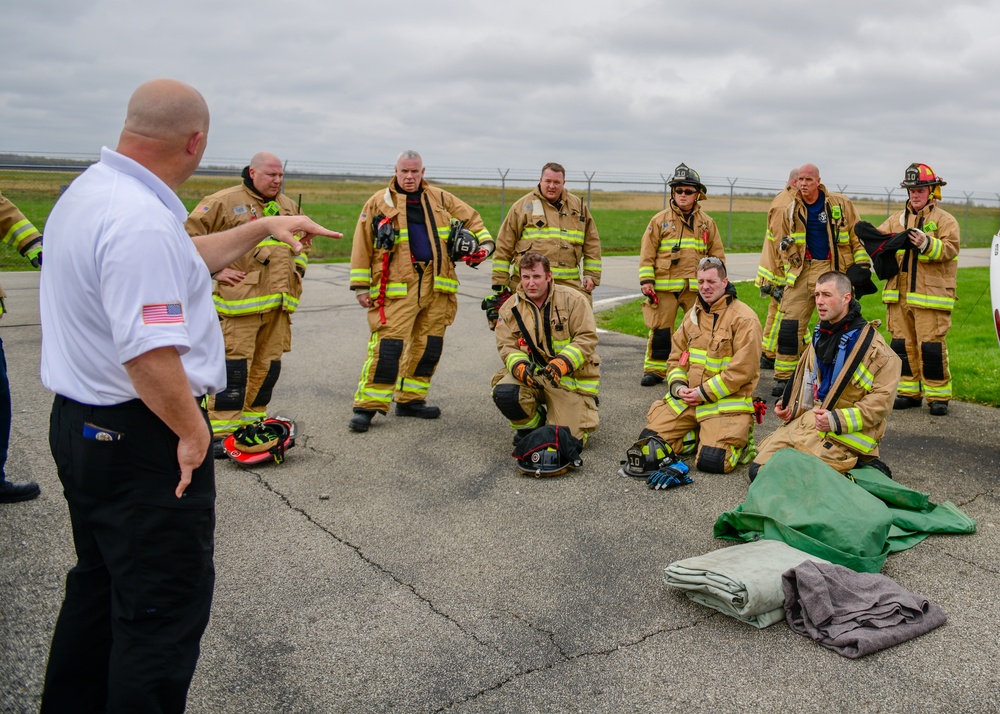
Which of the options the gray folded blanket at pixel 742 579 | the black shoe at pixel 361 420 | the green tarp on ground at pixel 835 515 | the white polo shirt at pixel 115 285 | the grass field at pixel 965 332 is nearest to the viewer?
the white polo shirt at pixel 115 285

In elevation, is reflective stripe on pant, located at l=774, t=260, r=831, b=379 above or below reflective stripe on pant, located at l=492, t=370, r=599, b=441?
above

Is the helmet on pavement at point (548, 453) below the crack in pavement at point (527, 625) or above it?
above

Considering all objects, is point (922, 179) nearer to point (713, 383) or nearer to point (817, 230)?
point (817, 230)

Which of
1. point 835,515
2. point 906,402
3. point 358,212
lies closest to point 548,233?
point 906,402

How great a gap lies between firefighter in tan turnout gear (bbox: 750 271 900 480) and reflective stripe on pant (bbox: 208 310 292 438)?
3.64 meters

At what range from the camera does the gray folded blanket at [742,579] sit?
3.79 m

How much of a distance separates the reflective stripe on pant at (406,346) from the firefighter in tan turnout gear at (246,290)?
33.6 inches

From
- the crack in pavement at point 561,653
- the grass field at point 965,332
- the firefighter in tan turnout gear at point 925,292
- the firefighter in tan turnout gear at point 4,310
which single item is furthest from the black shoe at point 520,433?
the grass field at point 965,332

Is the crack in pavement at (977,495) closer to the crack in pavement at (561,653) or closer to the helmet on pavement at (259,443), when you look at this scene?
the crack in pavement at (561,653)

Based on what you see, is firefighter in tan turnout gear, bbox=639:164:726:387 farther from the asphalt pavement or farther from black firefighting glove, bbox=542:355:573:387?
black firefighting glove, bbox=542:355:573:387

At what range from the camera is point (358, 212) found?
39531mm

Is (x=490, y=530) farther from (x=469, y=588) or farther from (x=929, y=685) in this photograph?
(x=929, y=685)

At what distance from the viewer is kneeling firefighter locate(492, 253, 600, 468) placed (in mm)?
6488

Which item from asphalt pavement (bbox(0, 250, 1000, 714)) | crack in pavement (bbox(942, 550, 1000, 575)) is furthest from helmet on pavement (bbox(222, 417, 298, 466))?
crack in pavement (bbox(942, 550, 1000, 575))
